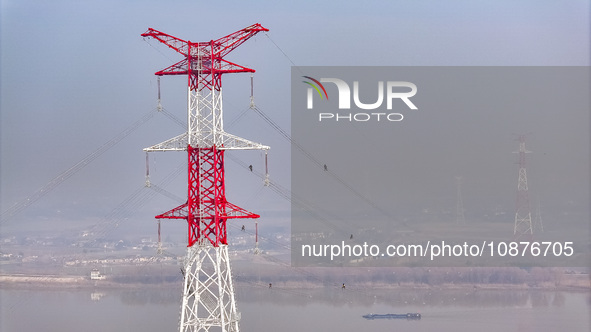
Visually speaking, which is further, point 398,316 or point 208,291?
point 398,316

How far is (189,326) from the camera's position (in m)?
34.5

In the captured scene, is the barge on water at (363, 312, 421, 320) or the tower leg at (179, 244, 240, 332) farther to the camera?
the barge on water at (363, 312, 421, 320)

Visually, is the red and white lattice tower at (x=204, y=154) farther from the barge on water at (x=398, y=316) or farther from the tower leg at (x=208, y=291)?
the barge on water at (x=398, y=316)

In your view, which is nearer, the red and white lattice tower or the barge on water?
the red and white lattice tower

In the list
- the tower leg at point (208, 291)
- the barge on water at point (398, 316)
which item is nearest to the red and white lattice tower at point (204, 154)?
the tower leg at point (208, 291)

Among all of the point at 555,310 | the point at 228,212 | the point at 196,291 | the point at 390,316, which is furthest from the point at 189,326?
the point at 555,310

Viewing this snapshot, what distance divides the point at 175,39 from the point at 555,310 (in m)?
49.6

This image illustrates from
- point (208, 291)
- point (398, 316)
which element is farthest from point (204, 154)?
point (398, 316)

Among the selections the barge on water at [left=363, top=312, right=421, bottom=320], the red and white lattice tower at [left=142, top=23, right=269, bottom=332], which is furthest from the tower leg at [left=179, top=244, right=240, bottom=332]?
the barge on water at [left=363, top=312, right=421, bottom=320]

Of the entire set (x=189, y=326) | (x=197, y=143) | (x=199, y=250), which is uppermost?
(x=197, y=143)

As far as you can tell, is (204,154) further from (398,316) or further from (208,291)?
(398,316)

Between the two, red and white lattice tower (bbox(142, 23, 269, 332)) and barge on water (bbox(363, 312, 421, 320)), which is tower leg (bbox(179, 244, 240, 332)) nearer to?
red and white lattice tower (bbox(142, 23, 269, 332))

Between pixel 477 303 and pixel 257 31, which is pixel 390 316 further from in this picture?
pixel 257 31

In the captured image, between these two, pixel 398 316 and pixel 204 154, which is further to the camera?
pixel 398 316
